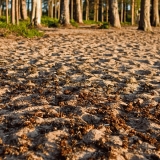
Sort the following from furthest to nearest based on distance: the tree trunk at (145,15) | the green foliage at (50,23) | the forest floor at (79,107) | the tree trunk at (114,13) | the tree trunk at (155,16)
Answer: the tree trunk at (155,16)
the tree trunk at (114,13)
the green foliage at (50,23)
the tree trunk at (145,15)
the forest floor at (79,107)

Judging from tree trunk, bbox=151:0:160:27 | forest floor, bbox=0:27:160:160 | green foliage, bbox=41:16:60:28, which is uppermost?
tree trunk, bbox=151:0:160:27

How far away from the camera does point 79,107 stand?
450 cm

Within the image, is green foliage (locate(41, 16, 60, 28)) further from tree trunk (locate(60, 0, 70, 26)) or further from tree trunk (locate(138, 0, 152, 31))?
tree trunk (locate(138, 0, 152, 31))

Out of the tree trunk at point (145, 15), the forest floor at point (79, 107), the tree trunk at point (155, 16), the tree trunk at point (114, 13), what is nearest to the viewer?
the forest floor at point (79, 107)

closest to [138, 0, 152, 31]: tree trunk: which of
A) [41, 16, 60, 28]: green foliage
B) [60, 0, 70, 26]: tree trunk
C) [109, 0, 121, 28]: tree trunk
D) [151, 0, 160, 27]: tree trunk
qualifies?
[109, 0, 121, 28]: tree trunk

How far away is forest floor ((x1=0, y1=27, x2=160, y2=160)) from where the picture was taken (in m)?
3.30

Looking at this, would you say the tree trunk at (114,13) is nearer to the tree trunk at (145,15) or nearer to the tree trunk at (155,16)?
the tree trunk at (145,15)

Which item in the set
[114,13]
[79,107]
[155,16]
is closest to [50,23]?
[114,13]

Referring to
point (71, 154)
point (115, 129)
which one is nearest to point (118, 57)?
point (115, 129)

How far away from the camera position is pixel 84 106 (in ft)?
Result: 15.0

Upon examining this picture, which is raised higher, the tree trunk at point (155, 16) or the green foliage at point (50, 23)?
the tree trunk at point (155, 16)

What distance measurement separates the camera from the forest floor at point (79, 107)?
10.8 feet

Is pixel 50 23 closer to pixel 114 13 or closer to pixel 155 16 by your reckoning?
pixel 114 13

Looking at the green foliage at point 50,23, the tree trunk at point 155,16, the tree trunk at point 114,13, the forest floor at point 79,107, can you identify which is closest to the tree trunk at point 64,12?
the green foliage at point 50,23
